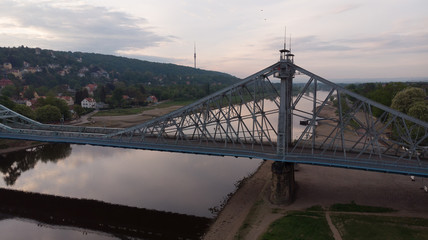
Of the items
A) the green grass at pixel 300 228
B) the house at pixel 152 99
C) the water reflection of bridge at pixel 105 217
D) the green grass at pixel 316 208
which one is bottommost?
the water reflection of bridge at pixel 105 217

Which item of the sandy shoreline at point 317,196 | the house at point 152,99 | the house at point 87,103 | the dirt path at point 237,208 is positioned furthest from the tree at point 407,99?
the house at point 152,99

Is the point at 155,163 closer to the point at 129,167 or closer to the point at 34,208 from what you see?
the point at 129,167

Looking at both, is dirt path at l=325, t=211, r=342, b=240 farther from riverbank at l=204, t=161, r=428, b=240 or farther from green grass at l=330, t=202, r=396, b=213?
riverbank at l=204, t=161, r=428, b=240

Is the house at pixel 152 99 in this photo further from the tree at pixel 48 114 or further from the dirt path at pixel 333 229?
the dirt path at pixel 333 229

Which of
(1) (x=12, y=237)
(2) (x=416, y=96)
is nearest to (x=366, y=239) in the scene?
(1) (x=12, y=237)

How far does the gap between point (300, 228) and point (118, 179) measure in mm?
29970

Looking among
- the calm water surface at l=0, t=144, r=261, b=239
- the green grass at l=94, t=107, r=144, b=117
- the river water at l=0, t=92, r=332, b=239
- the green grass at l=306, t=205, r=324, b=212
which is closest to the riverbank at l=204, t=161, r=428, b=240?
the green grass at l=306, t=205, r=324, b=212

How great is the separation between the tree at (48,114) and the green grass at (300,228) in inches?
3151

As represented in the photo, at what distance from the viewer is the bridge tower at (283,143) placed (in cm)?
3381

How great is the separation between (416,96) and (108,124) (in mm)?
88212

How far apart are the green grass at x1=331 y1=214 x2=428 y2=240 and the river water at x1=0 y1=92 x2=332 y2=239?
50.3 feet

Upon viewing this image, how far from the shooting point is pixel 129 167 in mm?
51938

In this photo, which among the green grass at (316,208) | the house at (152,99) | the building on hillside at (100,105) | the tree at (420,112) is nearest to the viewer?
the green grass at (316,208)

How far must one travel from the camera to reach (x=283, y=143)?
33.4 m
